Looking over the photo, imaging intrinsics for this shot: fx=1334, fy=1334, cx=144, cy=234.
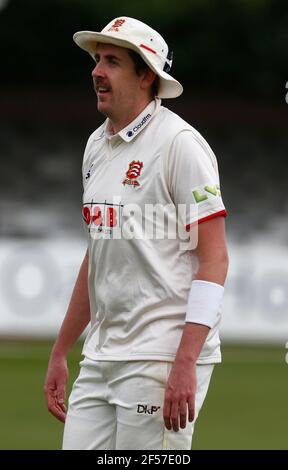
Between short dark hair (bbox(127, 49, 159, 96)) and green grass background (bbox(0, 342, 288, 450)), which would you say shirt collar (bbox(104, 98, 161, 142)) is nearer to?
short dark hair (bbox(127, 49, 159, 96))

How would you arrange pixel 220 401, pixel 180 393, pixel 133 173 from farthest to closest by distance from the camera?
pixel 220 401, pixel 133 173, pixel 180 393

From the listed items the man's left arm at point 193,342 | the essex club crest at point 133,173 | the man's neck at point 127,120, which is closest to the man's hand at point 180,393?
the man's left arm at point 193,342

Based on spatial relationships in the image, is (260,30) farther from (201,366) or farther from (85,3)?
(201,366)

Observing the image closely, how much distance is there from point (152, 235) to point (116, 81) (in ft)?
1.92

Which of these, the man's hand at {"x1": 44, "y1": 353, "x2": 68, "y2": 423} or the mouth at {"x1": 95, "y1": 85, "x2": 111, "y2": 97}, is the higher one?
the mouth at {"x1": 95, "y1": 85, "x2": 111, "y2": 97}

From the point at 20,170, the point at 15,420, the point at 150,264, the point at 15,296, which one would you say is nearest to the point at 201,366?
the point at 150,264

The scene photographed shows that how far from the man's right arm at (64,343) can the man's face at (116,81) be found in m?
0.66

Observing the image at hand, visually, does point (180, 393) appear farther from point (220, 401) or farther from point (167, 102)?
point (167, 102)

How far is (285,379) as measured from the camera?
12.1 m

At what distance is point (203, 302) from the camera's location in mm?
4594

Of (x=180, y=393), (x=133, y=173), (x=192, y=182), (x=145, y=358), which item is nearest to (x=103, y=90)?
(x=133, y=173)

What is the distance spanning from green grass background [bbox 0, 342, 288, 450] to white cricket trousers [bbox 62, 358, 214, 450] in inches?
139

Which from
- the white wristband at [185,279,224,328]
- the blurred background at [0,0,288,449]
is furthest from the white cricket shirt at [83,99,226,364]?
the blurred background at [0,0,288,449]

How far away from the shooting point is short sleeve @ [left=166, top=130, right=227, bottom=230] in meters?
4.64
